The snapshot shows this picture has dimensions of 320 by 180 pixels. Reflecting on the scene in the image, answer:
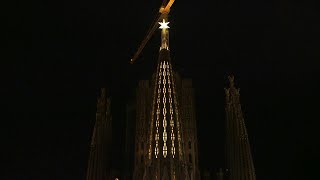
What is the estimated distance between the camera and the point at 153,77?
4203cm

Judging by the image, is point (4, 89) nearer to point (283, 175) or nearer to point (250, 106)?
point (250, 106)

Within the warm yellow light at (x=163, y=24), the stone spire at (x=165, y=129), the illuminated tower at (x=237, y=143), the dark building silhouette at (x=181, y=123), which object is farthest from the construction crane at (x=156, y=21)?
the illuminated tower at (x=237, y=143)

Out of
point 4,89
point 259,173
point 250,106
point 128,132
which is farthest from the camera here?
point 128,132

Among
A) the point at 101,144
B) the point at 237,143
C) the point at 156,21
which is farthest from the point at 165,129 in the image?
the point at 156,21

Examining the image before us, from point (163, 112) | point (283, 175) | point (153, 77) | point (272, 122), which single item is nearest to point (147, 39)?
point (153, 77)

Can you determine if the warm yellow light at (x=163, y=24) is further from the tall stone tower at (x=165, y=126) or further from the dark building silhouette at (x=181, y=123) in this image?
the dark building silhouette at (x=181, y=123)

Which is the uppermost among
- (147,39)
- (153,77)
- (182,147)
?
(147,39)

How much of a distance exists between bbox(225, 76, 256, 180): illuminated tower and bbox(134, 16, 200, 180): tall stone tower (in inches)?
213

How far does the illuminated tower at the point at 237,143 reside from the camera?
30656 millimetres

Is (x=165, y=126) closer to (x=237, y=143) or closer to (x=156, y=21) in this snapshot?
Answer: (x=237, y=143)

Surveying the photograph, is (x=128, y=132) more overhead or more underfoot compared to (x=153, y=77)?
more underfoot

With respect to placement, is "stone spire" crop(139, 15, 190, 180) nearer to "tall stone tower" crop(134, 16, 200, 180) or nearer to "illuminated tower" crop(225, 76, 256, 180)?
"tall stone tower" crop(134, 16, 200, 180)

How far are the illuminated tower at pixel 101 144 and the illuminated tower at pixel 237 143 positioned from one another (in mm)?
12016

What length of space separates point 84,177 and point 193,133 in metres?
12.2
